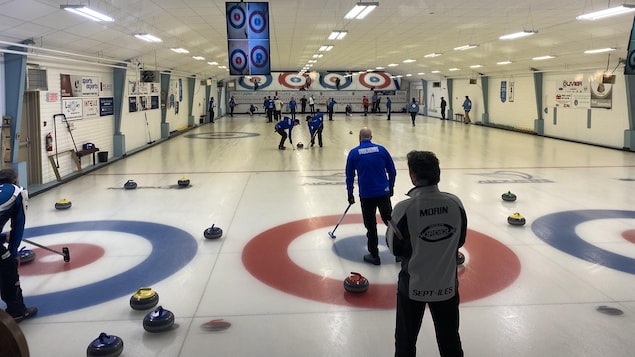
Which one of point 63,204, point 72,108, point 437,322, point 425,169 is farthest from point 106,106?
point 437,322

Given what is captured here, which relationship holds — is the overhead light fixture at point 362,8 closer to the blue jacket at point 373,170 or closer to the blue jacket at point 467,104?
the blue jacket at point 373,170

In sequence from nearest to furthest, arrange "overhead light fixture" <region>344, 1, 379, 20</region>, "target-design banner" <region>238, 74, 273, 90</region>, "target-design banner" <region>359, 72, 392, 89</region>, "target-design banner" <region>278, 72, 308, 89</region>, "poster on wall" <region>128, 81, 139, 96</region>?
"overhead light fixture" <region>344, 1, 379, 20</region> → "poster on wall" <region>128, 81, 139, 96</region> → "target-design banner" <region>238, 74, 273, 90</region> → "target-design banner" <region>278, 72, 308, 89</region> → "target-design banner" <region>359, 72, 392, 89</region>

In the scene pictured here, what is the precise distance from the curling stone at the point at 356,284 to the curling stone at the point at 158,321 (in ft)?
6.18

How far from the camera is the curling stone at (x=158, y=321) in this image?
4406 millimetres

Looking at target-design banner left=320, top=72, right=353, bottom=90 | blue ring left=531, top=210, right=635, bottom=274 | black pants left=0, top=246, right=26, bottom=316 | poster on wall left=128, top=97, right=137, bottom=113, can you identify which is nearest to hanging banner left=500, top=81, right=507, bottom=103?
target-design banner left=320, top=72, right=353, bottom=90

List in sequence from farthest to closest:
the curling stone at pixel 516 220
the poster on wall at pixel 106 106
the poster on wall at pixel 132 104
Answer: the poster on wall at pixel 132 104 < the poster on wall at pixel 106 106 < the curling stone at pixel 516 220

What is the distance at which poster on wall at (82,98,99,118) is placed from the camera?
14859mm

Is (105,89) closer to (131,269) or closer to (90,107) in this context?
(90,107)

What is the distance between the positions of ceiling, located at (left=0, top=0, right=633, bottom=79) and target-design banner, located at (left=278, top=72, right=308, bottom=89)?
21673 millimetres

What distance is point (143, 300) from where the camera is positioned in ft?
16.1

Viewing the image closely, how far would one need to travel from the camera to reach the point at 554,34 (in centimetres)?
1567

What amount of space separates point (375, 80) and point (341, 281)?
42.2 meters

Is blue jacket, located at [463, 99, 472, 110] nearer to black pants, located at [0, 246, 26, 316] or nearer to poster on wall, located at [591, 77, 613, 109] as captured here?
poster on wall, located at [591, 77, 613, 109]

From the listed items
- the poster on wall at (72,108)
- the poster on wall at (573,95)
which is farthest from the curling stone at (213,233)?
the poster on wall at (573,95)
